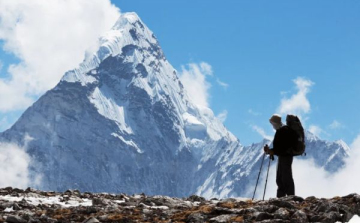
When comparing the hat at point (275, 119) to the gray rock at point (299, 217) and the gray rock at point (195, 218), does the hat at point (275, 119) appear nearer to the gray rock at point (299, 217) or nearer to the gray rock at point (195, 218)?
the gray rock at point (195, 218)

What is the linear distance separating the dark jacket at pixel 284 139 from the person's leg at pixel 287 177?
0.31 m

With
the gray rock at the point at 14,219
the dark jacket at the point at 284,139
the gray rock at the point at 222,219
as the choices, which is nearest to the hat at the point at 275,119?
the dark jacket at the point at 284,139

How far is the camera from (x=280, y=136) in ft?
71.3

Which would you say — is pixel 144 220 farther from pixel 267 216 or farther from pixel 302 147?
pixel 302 147

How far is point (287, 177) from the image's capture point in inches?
861

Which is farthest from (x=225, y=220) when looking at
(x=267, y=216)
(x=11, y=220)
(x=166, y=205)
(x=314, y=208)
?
(x=166, y=205)

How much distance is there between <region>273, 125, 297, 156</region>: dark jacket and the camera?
21.8 metres

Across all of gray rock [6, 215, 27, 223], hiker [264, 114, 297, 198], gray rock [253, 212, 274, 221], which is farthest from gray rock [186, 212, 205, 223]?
hiker [264, 114, 297, 198]

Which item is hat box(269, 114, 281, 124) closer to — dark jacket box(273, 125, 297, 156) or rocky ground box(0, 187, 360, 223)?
dark jacket box(273, 125, 297, 156)

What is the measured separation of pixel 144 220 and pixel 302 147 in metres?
7.43

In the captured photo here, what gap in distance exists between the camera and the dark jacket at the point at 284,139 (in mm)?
21766

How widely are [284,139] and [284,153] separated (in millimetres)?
452

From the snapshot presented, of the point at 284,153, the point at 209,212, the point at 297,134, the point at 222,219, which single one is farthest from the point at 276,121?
the point at 222,219

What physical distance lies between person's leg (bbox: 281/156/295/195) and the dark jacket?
0.31 meters
